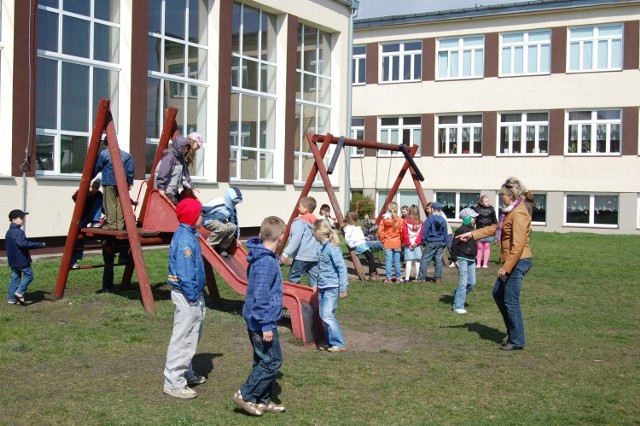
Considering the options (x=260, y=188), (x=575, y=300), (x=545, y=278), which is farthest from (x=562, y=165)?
(x=575, y=300)

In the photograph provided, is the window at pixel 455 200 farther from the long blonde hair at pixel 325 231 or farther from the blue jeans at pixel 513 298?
the long blonde hair at pixel 325 231

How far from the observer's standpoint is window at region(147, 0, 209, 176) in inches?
842

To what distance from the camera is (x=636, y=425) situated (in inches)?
261

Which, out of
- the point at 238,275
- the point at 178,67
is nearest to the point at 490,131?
the point at 178,67

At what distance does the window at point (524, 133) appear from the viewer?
35812mm

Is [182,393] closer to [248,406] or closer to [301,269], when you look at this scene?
[248,406]

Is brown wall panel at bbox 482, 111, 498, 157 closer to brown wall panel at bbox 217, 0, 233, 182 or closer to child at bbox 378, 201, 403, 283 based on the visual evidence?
brown wall panel at bbox 217, 0, 233, 182

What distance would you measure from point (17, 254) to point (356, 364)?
5359mm

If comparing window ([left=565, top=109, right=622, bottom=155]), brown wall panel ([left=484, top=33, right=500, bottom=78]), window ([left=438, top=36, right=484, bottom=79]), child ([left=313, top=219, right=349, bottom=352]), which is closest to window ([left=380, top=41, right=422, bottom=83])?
window ([left=438, top=36, right=484, bottom=79])

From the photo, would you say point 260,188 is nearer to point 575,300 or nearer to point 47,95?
point 47,95

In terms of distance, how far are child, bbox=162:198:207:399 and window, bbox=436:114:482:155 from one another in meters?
31.3

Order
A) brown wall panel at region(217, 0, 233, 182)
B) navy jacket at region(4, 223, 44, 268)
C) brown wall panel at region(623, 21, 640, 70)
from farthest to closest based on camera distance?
brown wall panel at region(623, 21, 640, 70), brown wall panel at region(217, 0, 233, 182), navy jacket at region(4, 223, 44, 268)

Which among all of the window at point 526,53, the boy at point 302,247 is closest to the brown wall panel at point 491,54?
the window at point 526,53

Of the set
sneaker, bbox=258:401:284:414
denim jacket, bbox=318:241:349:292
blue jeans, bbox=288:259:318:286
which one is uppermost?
denim jacket, bbox=318:241:349:292
